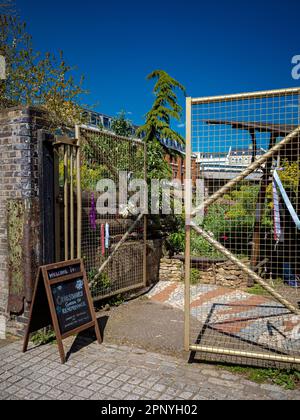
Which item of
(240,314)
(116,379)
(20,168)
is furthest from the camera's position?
(240,314)

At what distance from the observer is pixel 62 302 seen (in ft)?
13.7

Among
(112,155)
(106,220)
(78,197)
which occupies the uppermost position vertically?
(112,155)

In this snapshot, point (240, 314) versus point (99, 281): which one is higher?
point (99, 281)

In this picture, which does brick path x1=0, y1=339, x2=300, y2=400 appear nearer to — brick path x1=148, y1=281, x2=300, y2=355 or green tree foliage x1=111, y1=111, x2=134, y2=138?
brick path x1=148, y1=281, x2=300, y2=355

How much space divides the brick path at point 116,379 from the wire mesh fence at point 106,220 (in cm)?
139

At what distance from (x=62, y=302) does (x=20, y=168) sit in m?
1.77

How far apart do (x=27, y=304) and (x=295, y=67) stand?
16.7 ft

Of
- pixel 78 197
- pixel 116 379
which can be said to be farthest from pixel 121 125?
pixel 116 379

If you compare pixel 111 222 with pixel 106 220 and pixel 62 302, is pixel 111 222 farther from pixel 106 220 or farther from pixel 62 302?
pixel 62 302

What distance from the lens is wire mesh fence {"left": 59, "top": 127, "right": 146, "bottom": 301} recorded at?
17.5 ft

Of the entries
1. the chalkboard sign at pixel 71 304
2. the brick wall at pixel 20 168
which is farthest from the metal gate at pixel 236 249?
the brick wall at pixel 20 168

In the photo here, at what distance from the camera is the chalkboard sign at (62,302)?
13.3 ft

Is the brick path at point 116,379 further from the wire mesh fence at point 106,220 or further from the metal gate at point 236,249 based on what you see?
the wire mesh fence at point 106,220
